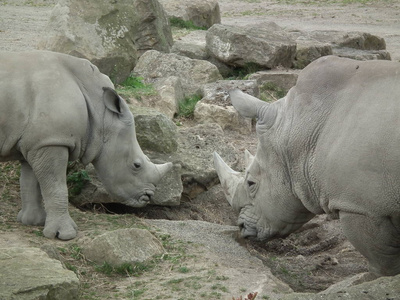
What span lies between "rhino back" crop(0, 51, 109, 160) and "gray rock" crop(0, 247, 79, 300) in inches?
68.0

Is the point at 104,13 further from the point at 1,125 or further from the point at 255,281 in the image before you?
the point at 255,281

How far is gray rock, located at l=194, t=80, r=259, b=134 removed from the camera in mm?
10969

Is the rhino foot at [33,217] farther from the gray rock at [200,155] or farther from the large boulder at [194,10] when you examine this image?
the large boulder at [194,10]

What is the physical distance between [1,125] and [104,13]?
411 cm

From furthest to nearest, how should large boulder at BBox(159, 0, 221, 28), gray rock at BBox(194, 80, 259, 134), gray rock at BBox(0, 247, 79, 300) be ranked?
large boulder at BBox(159, 0, 221, 28) → gray rock at BBox(194, 80, 259, 134) → gray rock at BBox(0, 247, 79, 300)

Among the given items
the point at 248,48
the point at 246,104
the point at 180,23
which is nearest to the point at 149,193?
the point at 246,104

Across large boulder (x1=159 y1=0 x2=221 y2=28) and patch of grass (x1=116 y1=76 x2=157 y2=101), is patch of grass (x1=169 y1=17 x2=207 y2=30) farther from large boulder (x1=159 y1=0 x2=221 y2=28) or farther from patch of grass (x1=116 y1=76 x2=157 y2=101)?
patch of grass (x1=116 y1=76 x2=157 y2=101)

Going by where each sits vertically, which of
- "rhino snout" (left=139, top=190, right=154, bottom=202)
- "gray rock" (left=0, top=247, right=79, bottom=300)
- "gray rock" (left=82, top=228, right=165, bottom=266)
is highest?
"gray rock" (left=0, top=247, right=79, bottom=300)

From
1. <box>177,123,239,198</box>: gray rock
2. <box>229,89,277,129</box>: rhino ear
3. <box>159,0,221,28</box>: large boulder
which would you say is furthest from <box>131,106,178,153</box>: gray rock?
<box>159,0,221,28</box>: large boulder

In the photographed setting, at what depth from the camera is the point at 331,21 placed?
72.7ft

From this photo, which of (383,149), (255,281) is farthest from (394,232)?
(255,281)

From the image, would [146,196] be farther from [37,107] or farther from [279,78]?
[279,78]

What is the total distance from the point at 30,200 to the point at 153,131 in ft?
6.12

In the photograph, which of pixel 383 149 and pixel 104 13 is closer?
pixel 383 149
